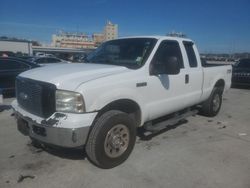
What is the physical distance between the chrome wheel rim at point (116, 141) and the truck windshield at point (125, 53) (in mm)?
1022

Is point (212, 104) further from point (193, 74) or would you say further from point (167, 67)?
point (167, 67)

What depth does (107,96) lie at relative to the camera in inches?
135

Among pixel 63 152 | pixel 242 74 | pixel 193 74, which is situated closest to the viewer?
pixel 63 152

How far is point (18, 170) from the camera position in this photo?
3.58m

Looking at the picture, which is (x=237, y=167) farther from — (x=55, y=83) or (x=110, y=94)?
(x=55, y=83)

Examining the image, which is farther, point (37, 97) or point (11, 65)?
point (11, 65)

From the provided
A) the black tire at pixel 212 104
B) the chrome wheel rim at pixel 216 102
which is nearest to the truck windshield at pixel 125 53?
the black tire at pixel 212 104

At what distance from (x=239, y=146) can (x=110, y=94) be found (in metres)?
2.80

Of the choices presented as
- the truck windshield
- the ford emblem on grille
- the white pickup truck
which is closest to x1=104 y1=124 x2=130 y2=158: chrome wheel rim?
the white pickup truck

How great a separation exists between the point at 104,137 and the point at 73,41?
111m

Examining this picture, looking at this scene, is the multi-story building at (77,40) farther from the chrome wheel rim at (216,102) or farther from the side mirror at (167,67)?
the side mirror at (167,67)

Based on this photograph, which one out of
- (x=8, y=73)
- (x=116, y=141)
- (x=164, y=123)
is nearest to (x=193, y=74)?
(x=164, y=123)

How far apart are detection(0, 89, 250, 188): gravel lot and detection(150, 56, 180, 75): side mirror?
137 centimetres

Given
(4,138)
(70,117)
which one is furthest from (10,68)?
(70,117)
